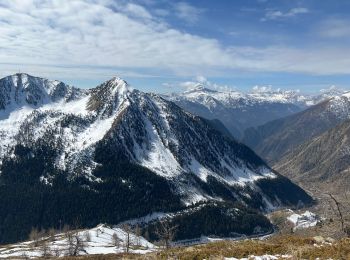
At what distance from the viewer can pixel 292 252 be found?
3756 cm

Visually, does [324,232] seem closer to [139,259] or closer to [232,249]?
[232,249]

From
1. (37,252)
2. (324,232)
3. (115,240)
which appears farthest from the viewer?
(115,240)

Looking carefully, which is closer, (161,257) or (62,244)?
(161,257)

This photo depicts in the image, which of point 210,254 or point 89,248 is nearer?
point 210,254

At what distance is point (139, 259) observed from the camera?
4306 centimetres

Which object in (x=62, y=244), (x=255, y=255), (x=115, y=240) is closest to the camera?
(x=255, y=255)

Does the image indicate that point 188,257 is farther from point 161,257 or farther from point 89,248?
point 89,248

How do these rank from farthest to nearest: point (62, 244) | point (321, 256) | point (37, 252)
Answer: point (62, 244) < point (37, 252) < point (321, 256)

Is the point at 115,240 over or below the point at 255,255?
below

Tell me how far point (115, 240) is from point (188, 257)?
163m

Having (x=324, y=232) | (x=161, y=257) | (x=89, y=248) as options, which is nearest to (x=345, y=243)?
(x=161, y=257)

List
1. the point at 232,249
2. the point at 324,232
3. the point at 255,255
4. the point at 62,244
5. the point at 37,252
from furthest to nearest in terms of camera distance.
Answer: the point at 62,244 < the point at 37,252 < the point at 324,232 < the point at 232,249 < the point at 255,255

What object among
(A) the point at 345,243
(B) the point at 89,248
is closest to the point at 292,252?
(A) the point at 345,243

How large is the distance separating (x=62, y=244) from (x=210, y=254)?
15436 cm
